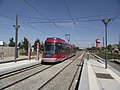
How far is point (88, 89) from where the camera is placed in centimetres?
830

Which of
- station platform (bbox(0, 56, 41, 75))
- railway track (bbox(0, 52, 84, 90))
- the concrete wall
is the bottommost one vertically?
railway track (bbox(0, 52, 84, 90))

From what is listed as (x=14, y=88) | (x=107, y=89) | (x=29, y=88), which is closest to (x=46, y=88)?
(x=29, y=88)

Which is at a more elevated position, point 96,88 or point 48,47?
point 48,47

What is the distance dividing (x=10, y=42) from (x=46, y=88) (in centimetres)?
9010

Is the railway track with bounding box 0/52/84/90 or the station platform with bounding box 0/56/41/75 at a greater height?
the station platform with bounding box 0/56/41/75

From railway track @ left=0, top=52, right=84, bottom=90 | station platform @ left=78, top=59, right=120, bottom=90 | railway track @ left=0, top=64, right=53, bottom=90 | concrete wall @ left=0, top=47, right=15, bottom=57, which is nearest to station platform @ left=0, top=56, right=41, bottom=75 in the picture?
railway track @ left=0, top=64, right=53, bottom=90

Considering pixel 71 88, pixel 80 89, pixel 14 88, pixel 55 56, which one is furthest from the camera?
pixel 55 56

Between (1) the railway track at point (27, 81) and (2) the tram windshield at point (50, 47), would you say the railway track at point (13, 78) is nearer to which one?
(1) the railway track at point (27, 81)

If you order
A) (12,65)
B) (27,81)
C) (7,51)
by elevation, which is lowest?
(27,81)

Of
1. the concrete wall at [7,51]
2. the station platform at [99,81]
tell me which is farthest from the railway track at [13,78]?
the concrete wall at [7,51]

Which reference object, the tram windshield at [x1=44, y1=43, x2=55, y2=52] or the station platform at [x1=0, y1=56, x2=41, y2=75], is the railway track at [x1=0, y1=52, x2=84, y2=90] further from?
the tram windshield at [x1=44, y1=43, x2=55, y2=52]

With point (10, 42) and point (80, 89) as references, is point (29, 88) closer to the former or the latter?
point (80, 89)

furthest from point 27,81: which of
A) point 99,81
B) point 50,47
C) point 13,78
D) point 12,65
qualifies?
point 50,47

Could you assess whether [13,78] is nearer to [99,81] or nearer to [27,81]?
[27,81]
